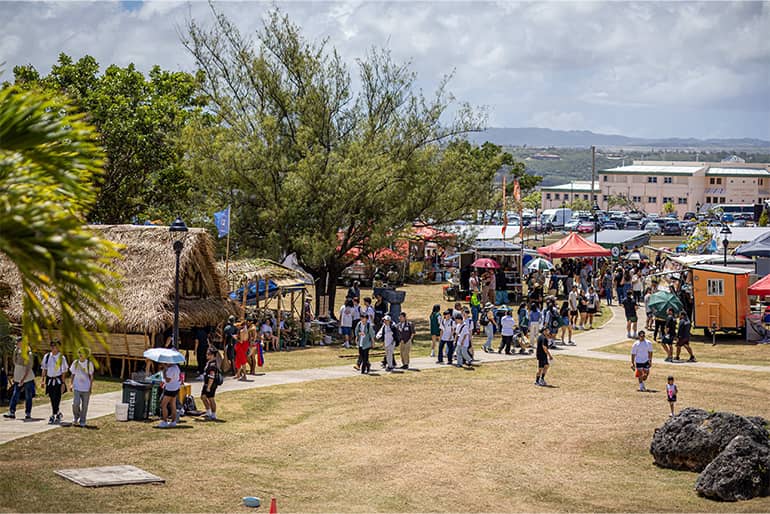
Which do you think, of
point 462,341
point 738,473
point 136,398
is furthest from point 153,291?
point 738,473

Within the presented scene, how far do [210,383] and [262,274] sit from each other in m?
11.8

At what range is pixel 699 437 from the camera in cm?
1828

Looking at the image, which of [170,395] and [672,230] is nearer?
[170,395]

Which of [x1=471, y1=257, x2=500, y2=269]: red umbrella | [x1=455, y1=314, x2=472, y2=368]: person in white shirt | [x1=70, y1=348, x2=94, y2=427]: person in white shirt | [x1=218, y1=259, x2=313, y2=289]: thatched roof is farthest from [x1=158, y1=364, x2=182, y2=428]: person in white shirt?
[x1=471, y1=257, x2=500, y2=269]: red umbrella

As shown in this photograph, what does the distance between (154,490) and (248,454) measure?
9.96 ft

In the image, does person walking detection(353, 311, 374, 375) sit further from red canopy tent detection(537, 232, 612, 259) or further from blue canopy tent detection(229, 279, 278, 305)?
red canopy tent detection(537, 232, 612, 259)

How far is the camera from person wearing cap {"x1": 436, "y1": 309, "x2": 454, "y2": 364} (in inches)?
1163

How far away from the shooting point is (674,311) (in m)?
33.3

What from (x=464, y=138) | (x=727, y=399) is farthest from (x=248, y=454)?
(x=464, y=138)

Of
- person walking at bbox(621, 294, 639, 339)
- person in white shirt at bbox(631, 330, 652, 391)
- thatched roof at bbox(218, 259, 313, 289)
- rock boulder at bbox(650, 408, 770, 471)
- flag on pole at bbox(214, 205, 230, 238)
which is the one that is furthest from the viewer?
person walking at bbox(621, 294, 639, 339)

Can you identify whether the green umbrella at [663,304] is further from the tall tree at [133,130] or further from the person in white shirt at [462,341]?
the tall tree at [133,130]

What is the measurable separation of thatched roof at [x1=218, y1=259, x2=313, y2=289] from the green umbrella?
11.6 metres

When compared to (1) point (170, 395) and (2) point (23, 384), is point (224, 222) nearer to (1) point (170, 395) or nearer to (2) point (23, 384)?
(1) point (170, 395)

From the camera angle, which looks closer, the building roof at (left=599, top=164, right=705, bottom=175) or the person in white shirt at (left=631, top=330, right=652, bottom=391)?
the person in white shirt at (left=631, top=330, right=652, bottom=391)
